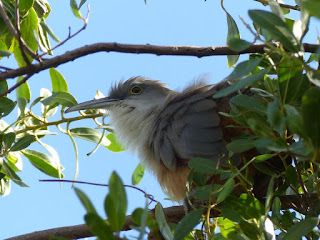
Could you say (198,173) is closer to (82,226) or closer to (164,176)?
(82,226)

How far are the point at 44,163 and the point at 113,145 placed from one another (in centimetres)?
79

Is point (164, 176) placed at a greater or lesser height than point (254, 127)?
lesser

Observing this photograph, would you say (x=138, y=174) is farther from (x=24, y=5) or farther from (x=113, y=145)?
(x=24, y=5)

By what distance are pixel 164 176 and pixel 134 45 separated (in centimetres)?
132

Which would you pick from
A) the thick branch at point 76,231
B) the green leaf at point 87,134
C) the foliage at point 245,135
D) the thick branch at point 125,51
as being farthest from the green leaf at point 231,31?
the green leaf at point 87,134

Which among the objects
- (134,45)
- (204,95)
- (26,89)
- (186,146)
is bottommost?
(186,146)

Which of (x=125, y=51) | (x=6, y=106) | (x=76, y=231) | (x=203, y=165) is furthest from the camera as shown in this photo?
(x=6, y=106)

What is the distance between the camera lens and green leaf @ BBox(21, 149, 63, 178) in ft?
12.2

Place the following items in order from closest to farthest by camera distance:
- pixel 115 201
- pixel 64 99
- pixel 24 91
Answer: pixel 115 201 < pixel 64 99 < pixel 24 91

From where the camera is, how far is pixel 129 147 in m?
4.18

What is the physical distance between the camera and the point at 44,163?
3723 mm

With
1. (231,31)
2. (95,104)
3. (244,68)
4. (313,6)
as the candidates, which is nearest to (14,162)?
(95,104)

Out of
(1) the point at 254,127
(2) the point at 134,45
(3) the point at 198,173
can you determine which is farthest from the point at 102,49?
(1) the point at 254,127

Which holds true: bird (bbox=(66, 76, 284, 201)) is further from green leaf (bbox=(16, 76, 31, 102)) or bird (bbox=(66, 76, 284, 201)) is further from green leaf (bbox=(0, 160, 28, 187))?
green leaf (bbox=(0, 160, 28, 187))
